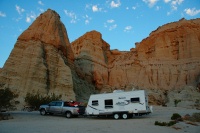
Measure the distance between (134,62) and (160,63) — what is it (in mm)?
9110

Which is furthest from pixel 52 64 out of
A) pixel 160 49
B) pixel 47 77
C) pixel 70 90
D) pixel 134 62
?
pixel 160 49

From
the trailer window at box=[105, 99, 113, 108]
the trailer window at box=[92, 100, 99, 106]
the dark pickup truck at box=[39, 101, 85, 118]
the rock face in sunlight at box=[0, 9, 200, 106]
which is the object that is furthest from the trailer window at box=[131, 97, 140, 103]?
the rock face in sunlight at box=[0, 9, 200, 106]

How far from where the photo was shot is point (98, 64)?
82312 mm

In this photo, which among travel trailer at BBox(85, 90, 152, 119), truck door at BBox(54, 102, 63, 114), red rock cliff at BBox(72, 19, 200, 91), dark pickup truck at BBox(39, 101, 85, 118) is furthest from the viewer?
red rock cliff at BBox(72, 19, 200, 91)

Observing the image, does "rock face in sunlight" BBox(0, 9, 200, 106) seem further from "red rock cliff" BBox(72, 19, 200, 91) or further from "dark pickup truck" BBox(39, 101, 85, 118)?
"dark pickup truck" BBox(39, 101, 85, 118)

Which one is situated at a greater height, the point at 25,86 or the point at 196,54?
the point at 196,54

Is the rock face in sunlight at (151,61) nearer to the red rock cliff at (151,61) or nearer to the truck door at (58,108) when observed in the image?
the red rock cliff at (151,61)

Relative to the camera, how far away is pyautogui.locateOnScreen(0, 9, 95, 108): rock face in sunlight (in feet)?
159

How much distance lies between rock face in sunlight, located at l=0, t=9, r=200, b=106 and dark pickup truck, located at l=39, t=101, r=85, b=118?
61.8ft

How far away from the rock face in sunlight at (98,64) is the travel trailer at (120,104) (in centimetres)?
2358

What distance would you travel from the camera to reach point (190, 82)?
74.2 meters

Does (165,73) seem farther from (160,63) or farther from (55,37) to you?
(55,37)

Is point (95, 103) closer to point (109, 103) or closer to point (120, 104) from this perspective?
point (109, 103)

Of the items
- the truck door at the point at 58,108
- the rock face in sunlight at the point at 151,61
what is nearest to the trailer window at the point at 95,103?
the truck door at the point at 58,108
